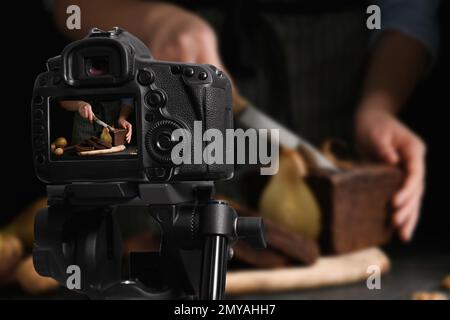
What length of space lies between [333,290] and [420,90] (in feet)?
1.28

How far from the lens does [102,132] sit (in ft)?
1.31

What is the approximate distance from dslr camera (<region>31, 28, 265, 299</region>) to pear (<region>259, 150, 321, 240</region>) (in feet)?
1.28

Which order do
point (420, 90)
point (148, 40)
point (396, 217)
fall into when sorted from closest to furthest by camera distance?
1. point (148, 40)
2. point (396, 217)
3. point (420, 90)

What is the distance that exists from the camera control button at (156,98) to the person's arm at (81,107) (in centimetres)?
3

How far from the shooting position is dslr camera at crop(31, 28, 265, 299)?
39 cm

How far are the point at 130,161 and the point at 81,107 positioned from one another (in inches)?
1.7

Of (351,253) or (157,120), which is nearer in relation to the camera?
(157,120)

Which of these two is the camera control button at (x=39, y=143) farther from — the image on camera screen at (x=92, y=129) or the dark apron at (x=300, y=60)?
the dark apron at (x=300, y=60)

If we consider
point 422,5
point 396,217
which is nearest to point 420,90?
point 422,5

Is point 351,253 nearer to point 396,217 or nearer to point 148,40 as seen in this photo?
point 396,217

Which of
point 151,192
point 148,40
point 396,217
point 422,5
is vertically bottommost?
point 151,192

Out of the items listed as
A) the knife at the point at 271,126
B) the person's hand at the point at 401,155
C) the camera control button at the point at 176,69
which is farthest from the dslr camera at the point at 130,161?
the person's hand at the point at 401,155

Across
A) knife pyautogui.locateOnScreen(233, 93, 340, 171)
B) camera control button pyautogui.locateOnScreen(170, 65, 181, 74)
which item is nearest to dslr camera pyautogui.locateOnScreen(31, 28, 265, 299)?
camera control button pyautogui.locateOnScreen(170, 65, 181, 74)

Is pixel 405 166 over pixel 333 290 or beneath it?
over
